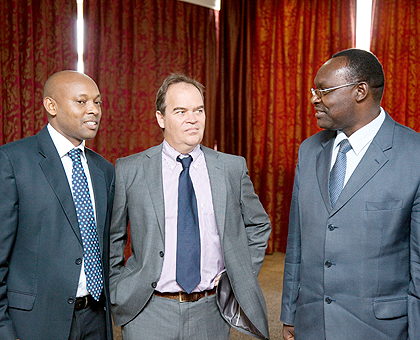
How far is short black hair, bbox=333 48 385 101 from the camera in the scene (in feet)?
5.07

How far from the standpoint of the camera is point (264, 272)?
15.3ft

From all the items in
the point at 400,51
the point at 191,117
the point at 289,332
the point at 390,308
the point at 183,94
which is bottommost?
the point at 289,332

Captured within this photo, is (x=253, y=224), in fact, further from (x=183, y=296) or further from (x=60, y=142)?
(x=60, y=142)

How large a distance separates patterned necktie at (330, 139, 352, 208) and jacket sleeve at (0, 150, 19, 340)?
1.19m

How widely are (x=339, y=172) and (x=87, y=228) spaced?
3.37ft

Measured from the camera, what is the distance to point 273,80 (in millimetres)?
5336

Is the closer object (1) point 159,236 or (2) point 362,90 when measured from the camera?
(2) point 362,90

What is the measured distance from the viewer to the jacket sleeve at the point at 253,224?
6.45 feet

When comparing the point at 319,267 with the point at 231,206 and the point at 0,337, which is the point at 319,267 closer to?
the point at 231,206

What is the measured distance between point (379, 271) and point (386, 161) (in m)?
0.39

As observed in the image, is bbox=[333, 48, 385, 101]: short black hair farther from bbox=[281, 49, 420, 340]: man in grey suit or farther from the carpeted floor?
the carpeted floor

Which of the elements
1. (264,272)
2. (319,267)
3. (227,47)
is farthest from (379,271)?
(227,47)

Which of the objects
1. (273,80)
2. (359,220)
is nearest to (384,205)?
(359,220)

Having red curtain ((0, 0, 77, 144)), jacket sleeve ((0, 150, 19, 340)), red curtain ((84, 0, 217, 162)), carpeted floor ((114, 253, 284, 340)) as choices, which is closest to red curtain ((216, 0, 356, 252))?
carpeted floor ((114, 253, 284, 340))
